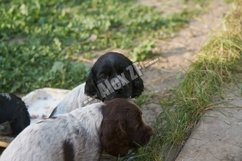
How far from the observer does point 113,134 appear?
15.1 feet

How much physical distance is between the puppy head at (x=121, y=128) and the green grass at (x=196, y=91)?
29.2 inches

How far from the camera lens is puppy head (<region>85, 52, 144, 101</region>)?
571cm

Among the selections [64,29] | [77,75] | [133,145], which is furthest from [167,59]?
[133,145]

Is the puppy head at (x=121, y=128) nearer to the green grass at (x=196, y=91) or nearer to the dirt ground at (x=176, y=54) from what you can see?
the green grass at (x=196, y=91)

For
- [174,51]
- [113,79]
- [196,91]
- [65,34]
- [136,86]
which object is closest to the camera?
[113,79]

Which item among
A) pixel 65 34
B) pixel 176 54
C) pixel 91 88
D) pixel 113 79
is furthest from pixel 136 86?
pixel 65 34

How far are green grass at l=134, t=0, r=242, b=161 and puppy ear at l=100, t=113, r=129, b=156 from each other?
2.83 ft

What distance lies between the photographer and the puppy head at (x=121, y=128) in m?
4.61

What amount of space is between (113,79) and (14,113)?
1165mm

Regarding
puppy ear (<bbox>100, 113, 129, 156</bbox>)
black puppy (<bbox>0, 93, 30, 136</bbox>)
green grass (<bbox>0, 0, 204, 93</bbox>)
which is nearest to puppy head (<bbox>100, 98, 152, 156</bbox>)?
puppy ear (<bbox>100, 113, 129, 156</bbox>)

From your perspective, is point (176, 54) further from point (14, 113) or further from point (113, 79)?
point (14, 113)

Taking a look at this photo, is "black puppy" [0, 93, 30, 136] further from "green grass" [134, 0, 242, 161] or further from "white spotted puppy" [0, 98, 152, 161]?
"green grass" [134, 0, 242, 161]

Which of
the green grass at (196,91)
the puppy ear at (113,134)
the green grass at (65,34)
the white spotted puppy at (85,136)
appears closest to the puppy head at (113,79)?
the green grass at (196,91)

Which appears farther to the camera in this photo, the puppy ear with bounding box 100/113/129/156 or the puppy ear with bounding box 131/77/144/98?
the puppy ear with bounding box 131/77/144/98
